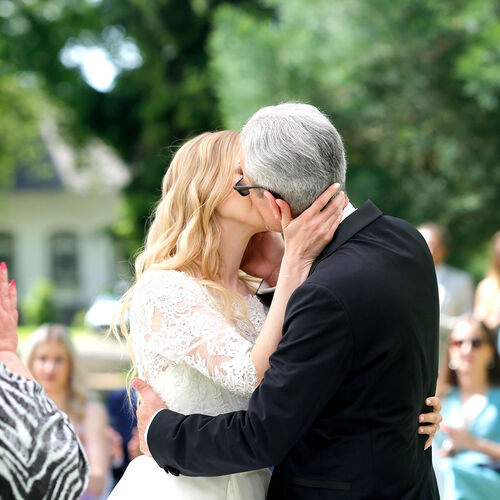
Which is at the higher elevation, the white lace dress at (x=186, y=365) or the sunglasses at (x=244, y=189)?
the sunglasses at (x=244, y=189)

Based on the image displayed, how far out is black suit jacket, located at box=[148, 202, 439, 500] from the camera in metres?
1.90

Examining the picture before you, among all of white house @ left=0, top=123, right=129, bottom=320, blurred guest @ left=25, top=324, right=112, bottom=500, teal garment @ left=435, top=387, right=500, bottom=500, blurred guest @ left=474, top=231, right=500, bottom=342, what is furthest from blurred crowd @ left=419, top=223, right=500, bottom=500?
white house @ left=0, top=123, right=129, bottom=320

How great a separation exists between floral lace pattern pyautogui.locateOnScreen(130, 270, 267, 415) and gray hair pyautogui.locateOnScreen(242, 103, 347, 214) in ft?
1.50

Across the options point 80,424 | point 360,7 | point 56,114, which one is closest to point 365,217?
point 80,424

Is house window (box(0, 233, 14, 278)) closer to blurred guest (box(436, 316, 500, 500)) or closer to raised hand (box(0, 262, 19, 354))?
blurred guest (box(436, 316, 500, 500))

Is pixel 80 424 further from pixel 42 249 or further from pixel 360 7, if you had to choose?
pixel 42 249

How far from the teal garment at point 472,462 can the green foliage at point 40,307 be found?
69.6 feet

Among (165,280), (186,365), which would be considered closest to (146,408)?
(186,365)

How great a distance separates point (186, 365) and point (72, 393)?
9.43ft

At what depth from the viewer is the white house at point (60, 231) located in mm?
30469

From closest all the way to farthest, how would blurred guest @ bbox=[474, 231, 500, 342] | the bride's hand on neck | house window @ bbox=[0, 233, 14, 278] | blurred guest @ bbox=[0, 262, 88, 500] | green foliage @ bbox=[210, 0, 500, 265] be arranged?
blurred guest @ bbox=[0, 262, 88, 500], the bride's hand on neck, blurred guest @ bbox=[474, 231, 500, 342], green foliage @ bbox=[210, 0, 500, 265], house window @ bbox=[0, 233, 14, 278]

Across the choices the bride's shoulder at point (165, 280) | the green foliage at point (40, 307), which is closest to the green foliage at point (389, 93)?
the bride's shoulder at point (165, 280)

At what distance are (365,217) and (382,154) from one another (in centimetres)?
819

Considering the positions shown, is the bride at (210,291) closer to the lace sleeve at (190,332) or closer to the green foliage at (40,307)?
the lace sleeve at (190,332)
